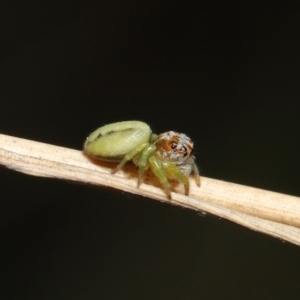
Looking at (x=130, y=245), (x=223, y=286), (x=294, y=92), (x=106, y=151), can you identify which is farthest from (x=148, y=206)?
(x=106, y=151)

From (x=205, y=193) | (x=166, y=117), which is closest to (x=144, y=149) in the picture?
(x=205, y=193)

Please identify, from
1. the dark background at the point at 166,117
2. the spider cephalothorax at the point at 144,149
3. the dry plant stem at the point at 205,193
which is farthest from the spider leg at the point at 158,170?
the dark background at the point at 166,117

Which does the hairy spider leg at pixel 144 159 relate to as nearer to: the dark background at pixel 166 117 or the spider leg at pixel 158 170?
the spider leg at pixel 158 170

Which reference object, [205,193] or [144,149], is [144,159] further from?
[205,193]

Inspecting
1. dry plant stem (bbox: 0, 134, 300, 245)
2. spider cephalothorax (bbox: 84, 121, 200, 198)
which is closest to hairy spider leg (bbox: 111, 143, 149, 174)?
spider cephalothorax (bbox: 84, 121, 200, 198)

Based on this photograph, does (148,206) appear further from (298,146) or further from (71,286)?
(298,146)
